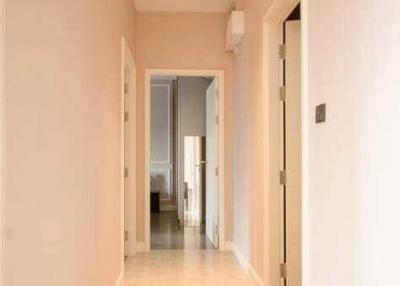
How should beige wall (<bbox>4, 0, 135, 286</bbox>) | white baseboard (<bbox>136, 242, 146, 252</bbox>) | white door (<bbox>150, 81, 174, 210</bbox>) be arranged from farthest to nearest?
white door (<bbox>150, 81, 174, 210</bbox>), white baseboard (<bbox>136, 242, 146, 252</bbox>), beige wall (<bbox>4, 0, 135, 286</bbox>)

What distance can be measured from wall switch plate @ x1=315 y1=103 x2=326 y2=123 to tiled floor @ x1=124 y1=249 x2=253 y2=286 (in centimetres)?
213

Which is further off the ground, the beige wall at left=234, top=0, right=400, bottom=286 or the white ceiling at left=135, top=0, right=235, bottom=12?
the white ceiling at left=135, top=0, right=235, bottom=12

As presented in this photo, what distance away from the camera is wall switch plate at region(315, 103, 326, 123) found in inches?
79.7

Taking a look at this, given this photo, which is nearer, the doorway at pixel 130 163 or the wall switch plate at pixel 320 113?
the wall switch plate at pixel 320 113

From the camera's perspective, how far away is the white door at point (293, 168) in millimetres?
3381

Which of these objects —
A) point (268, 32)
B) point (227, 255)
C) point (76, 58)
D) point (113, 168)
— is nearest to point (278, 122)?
point (268, 32)

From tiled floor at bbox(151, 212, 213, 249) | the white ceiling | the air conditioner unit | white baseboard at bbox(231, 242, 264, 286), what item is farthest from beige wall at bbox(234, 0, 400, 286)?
tiled floor at bbox(151, 212, 213, 249)

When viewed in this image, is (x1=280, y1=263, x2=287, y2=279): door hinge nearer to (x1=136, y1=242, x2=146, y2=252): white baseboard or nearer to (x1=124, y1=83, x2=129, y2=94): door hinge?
(x1=136, y1=242, x2=146, y2=252): white baseboard

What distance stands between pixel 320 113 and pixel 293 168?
1364 millimetres

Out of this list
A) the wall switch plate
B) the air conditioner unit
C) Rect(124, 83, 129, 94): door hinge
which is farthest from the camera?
Rect(124, 83, 129, 94): door hinge

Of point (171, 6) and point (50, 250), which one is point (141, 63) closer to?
point (171, 6)

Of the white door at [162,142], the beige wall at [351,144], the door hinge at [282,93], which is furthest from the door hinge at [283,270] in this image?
the white door at [162,142]

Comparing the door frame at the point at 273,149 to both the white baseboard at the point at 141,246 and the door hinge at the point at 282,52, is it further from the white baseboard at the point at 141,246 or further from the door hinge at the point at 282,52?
the white baseboard at the point at 141,246

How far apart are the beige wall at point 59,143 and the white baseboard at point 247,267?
3.90ft
